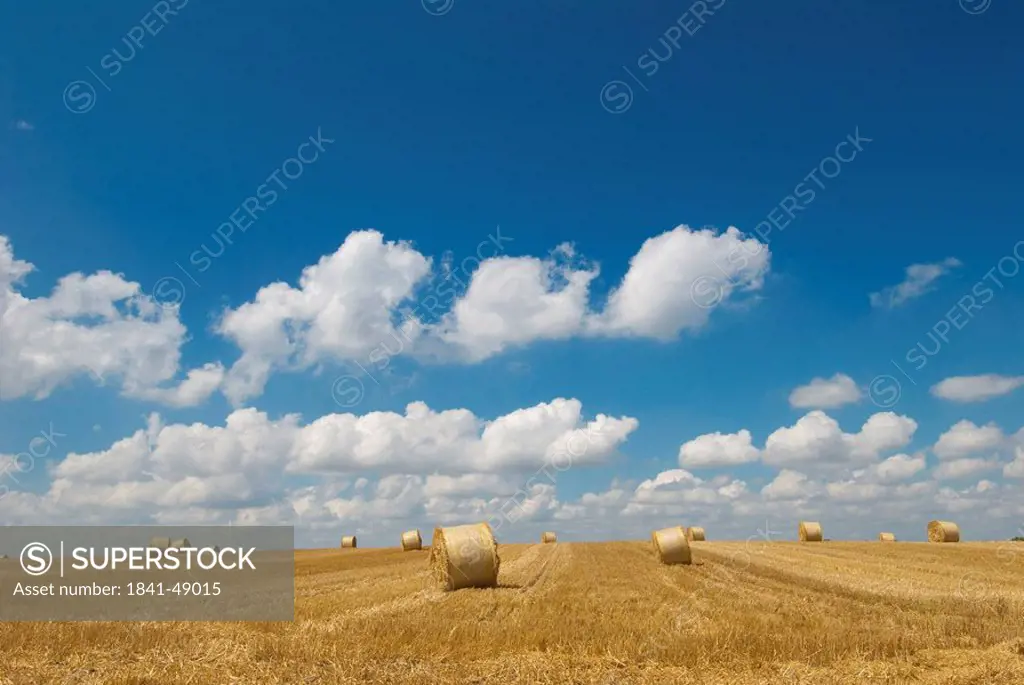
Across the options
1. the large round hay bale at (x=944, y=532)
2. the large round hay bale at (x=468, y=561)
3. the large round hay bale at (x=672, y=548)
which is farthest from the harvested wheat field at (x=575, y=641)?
the large round hay bale at (x=944, y=532)

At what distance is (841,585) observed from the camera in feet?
61.3

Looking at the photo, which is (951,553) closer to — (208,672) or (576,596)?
(576,596)

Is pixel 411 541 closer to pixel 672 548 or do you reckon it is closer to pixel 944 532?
pixel 672 548

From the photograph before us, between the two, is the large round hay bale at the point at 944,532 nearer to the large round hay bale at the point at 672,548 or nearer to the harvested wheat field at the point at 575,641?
the large round hay bale at the point at 672,548

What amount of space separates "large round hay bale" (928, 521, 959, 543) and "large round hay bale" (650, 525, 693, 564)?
70.0 feet

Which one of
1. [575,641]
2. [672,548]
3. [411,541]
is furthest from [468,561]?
[411,541]

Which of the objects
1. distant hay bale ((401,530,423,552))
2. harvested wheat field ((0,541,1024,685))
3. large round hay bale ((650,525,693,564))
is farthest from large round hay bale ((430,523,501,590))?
distant hay bale ((401,530,423,552))

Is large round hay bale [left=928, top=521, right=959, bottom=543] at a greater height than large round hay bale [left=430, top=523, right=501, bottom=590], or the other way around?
large round hay bale [left=430, top=523, right=501, bottom=590]

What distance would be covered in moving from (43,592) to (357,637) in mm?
13924

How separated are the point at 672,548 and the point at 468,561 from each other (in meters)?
10.4

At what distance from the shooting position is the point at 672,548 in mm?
26469

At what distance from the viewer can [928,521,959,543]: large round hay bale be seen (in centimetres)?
4022

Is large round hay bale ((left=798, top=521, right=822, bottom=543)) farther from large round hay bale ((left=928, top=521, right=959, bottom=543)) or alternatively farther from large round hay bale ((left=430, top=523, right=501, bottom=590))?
large round hay bale ((left=430, top=523, right=501, bottom=590))

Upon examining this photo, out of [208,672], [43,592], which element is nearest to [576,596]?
[208,672]
